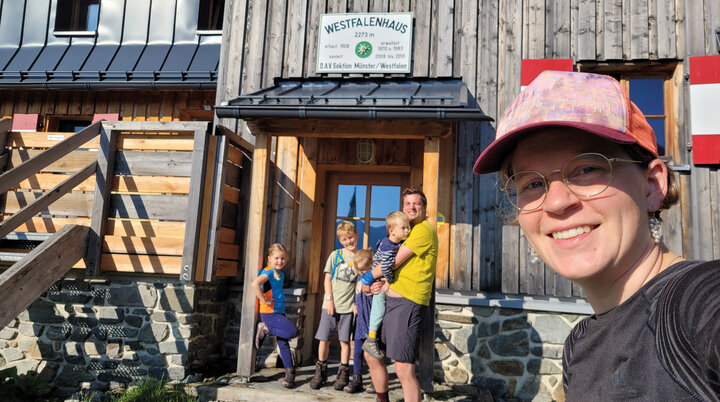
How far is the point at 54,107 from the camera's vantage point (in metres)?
8.14

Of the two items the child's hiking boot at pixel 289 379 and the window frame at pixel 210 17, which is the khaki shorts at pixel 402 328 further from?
the window frame at pixel 210 17

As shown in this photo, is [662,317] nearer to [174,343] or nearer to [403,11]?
[174,343]

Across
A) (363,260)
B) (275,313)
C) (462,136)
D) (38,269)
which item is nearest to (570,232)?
(363,260)

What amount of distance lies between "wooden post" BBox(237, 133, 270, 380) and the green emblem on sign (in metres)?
1.90

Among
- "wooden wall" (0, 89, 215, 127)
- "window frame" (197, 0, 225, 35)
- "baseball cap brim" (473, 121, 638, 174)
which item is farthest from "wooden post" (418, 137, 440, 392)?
"window frame" (197, 0, 225, 35)

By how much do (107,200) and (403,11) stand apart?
173 inches

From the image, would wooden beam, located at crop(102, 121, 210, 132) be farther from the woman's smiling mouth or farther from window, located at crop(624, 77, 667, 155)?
window, located at crop(624, 77, 667, 155)

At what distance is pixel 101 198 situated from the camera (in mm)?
5391

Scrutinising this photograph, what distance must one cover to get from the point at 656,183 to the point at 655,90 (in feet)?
19.6

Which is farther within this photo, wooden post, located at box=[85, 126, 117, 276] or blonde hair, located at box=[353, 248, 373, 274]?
wooden post, located at box=[85, 126, 117, 276]

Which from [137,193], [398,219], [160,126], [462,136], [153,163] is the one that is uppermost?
[462,136]

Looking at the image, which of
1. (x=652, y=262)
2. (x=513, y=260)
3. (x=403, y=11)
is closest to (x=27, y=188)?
(x=403, y=11)

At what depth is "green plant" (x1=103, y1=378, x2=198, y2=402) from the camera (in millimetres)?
4605

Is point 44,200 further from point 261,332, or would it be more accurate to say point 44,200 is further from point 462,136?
point 462,136
